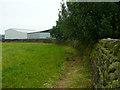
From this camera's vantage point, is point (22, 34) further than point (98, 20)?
Yes

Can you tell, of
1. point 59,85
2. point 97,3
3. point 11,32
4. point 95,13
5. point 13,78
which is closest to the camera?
point 59,85

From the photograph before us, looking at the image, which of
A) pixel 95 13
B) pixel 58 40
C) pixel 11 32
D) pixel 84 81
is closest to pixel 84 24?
pixel 95 13

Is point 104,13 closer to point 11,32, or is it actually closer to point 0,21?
point 0,21

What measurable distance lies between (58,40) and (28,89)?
2199cm

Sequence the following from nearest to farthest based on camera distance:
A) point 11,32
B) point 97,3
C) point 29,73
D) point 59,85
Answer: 1. point 59,85
2. point 29,73
3. point 97,3
4. point 11,32

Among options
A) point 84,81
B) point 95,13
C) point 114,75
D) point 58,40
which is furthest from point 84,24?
point 58,40

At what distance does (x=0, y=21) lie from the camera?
303cm

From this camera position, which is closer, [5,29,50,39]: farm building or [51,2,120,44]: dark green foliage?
[51,2,120,44]: dark green foliage

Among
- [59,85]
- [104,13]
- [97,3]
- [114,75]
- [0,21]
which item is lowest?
[59,85]

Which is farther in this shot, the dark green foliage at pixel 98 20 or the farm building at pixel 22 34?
the farm building at pixel 22 34

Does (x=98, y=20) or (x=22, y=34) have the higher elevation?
(x=22, y=34)

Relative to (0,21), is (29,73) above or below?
below

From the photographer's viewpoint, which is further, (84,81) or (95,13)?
(95,13)

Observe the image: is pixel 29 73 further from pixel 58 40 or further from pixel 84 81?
pixel 58 40
